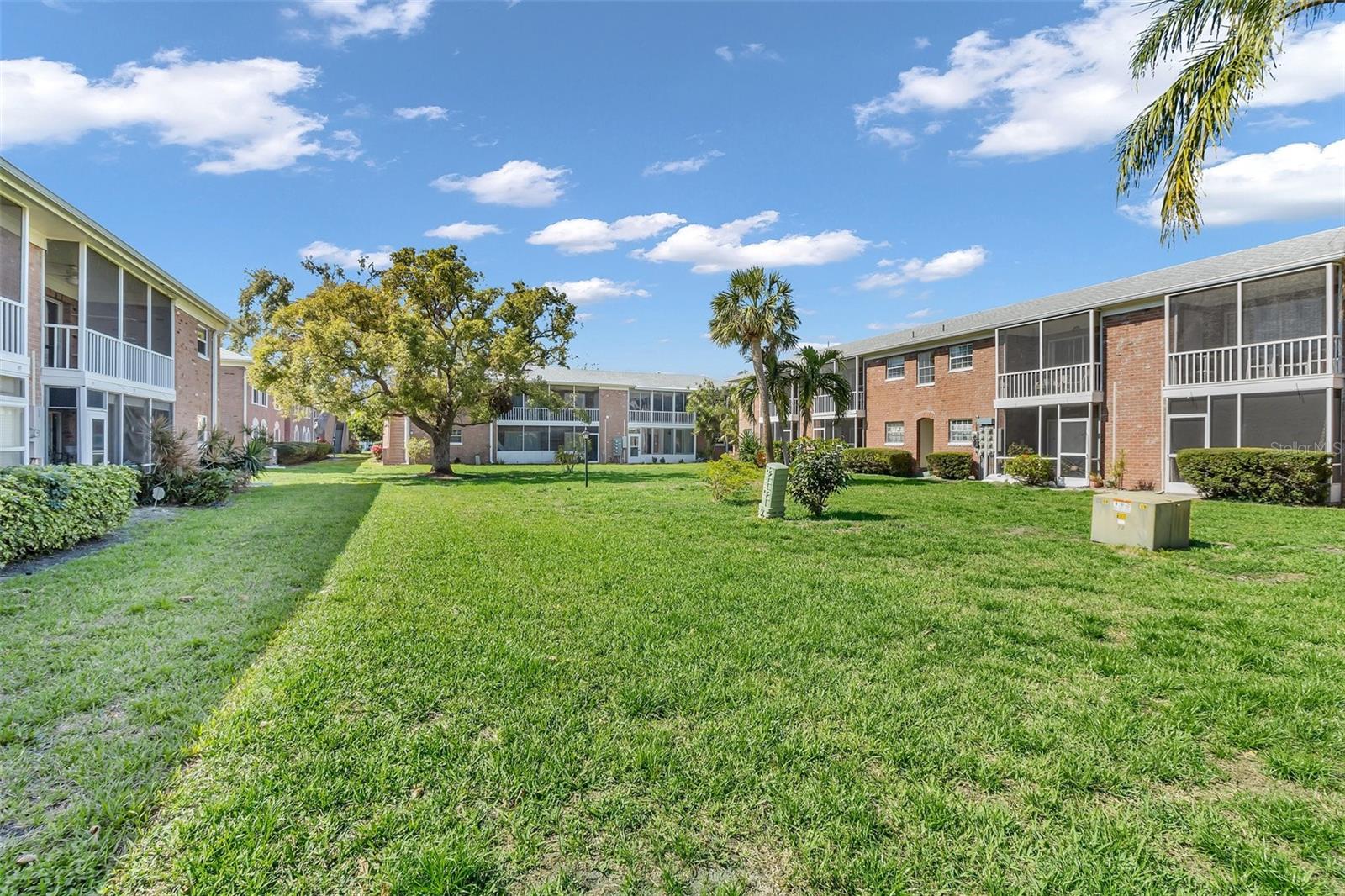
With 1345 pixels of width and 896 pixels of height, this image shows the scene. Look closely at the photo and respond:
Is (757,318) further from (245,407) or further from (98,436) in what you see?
(245,407)

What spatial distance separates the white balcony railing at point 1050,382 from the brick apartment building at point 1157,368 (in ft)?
0.13

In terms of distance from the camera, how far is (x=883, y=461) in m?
26.2

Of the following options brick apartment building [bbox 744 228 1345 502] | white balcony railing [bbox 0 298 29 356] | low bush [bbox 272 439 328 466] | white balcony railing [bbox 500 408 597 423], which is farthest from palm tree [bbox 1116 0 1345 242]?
white balcony railing [bbox 500 408 597 423]

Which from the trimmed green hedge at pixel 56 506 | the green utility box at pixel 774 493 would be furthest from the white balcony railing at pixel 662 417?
the trimmed green hedge at pixel 56 506

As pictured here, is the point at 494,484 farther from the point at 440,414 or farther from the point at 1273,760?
the point at 1273,760

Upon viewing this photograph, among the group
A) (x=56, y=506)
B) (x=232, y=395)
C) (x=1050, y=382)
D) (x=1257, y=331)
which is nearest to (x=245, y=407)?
(x=232, y=395)

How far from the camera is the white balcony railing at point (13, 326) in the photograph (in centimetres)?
1122

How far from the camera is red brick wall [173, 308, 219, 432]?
18.7 meters

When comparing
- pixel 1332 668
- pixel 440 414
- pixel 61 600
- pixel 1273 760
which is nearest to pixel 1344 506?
pixel 1332 668

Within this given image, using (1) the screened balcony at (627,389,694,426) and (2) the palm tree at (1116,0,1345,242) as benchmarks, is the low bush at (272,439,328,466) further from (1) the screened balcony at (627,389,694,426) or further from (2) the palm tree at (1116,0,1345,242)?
(2) the palm tree at (1116,0,1345,242)

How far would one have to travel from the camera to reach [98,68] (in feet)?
41.2

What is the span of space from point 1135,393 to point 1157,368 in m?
0.88

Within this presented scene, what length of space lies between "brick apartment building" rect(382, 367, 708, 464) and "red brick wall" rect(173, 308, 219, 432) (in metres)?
15.1

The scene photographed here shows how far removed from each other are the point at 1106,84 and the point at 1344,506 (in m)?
10.6
